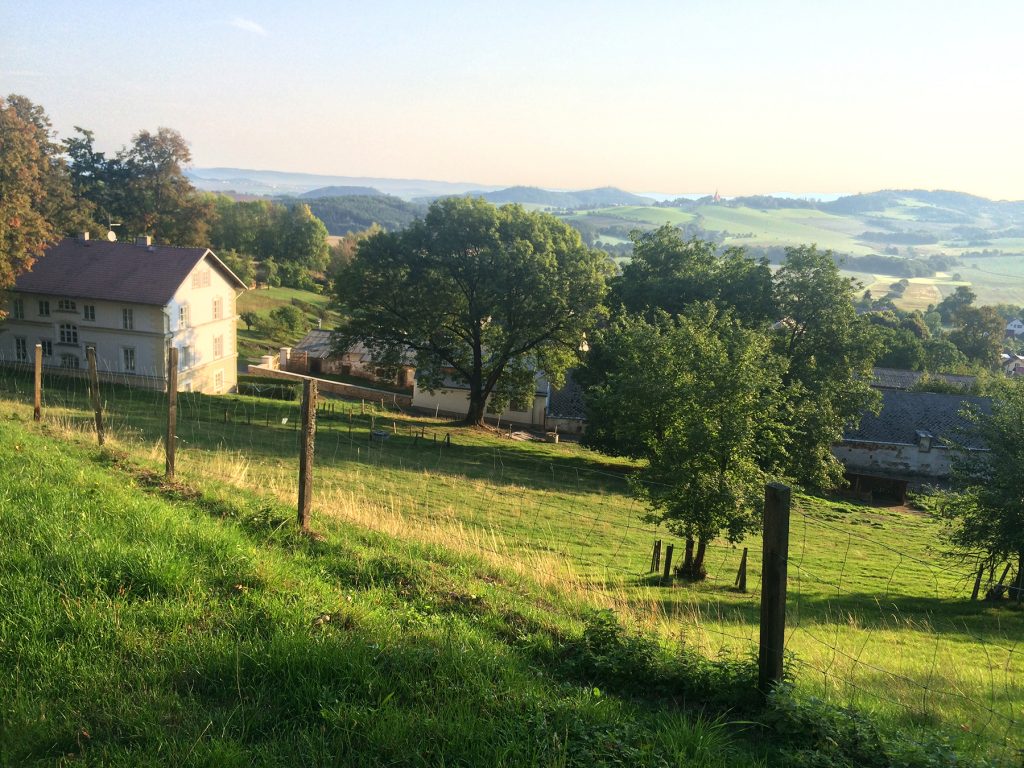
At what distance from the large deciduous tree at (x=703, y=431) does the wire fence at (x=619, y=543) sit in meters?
1.14

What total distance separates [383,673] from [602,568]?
9283 millimetres

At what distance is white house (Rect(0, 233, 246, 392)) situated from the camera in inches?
1540

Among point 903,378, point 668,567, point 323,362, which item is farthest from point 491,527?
point 903,378

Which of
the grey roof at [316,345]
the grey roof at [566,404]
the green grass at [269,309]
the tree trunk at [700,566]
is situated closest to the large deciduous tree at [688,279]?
the grey roof at [566,404]

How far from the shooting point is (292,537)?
314 inches

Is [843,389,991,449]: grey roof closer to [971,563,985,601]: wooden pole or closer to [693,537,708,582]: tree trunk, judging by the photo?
[971,563,985,601]: wooden pole

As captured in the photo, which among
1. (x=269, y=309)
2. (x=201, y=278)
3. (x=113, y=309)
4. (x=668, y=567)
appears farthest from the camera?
(x=269, y=309)

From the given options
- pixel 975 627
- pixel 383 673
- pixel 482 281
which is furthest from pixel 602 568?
pixel 482 281

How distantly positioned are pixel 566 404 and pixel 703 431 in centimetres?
3207

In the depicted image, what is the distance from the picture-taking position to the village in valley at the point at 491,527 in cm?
453

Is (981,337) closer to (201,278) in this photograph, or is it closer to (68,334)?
(201,278)

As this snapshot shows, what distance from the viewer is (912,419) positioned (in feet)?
147

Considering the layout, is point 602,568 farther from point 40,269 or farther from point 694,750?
point 40,269

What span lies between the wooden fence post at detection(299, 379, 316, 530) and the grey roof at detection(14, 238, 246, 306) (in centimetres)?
3415
